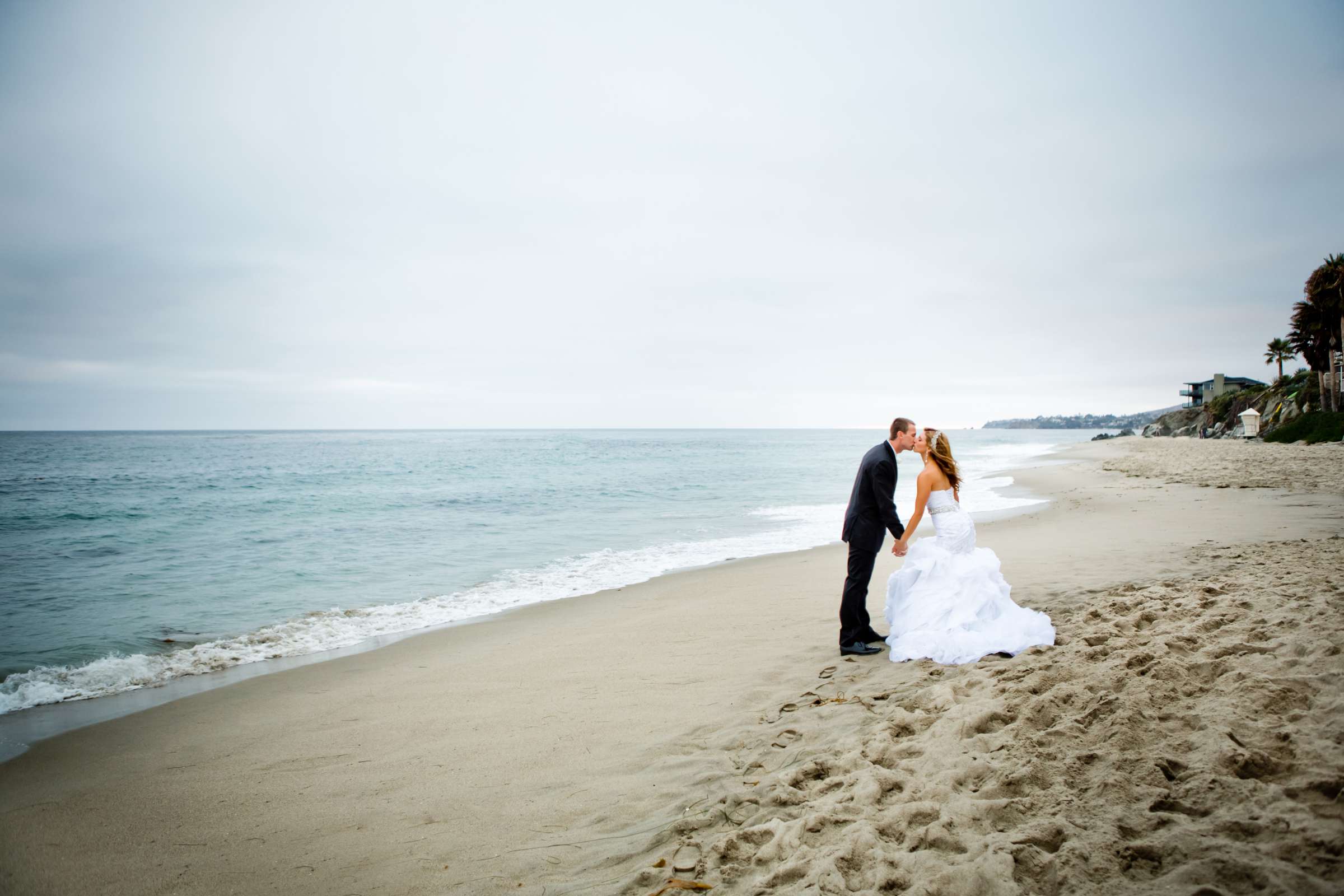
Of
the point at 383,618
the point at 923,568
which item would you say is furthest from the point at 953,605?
the point at 383,618

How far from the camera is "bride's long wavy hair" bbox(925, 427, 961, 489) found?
6441mm

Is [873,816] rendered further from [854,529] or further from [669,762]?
[854,529]

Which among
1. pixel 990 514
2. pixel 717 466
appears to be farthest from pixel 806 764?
pixel 717 466

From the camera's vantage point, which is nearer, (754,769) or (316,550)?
(754,769)

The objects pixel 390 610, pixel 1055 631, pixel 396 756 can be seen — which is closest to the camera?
pixel 396 756

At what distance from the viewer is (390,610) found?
33.2ft

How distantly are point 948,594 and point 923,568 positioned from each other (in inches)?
14.2

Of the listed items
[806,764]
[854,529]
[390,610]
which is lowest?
[390,610]

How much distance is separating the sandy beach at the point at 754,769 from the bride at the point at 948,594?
279 mm

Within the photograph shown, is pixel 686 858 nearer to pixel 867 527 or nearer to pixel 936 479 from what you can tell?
pixel 867 527

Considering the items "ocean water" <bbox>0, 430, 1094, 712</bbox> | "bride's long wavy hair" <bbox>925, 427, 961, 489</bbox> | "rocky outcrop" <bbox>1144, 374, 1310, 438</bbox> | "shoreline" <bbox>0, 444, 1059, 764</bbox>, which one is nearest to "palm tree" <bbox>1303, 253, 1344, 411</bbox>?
"rocky outcrop" <bbox>1144, 374, 1310, 438</bbox>

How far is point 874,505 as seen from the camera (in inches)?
260

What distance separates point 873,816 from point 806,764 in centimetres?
74

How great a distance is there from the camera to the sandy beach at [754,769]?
8.78 feet
